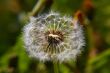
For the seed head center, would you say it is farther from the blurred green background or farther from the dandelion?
the blurred green background

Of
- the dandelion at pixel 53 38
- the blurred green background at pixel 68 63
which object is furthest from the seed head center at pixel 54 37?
the blurred green background at pixel 68 63

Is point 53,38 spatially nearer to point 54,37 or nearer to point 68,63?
point 54,37

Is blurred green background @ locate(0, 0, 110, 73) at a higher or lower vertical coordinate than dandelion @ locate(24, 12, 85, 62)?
higher

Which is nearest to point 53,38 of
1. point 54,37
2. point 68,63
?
point 54,37

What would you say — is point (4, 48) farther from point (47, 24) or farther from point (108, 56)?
point (47, 24)

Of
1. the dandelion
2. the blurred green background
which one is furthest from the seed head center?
the blurred green background

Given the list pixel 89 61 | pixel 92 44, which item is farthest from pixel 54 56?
pixel 92 44

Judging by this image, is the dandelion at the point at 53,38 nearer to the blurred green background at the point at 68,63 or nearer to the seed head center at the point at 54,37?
the seed head center at the point at 54,37
